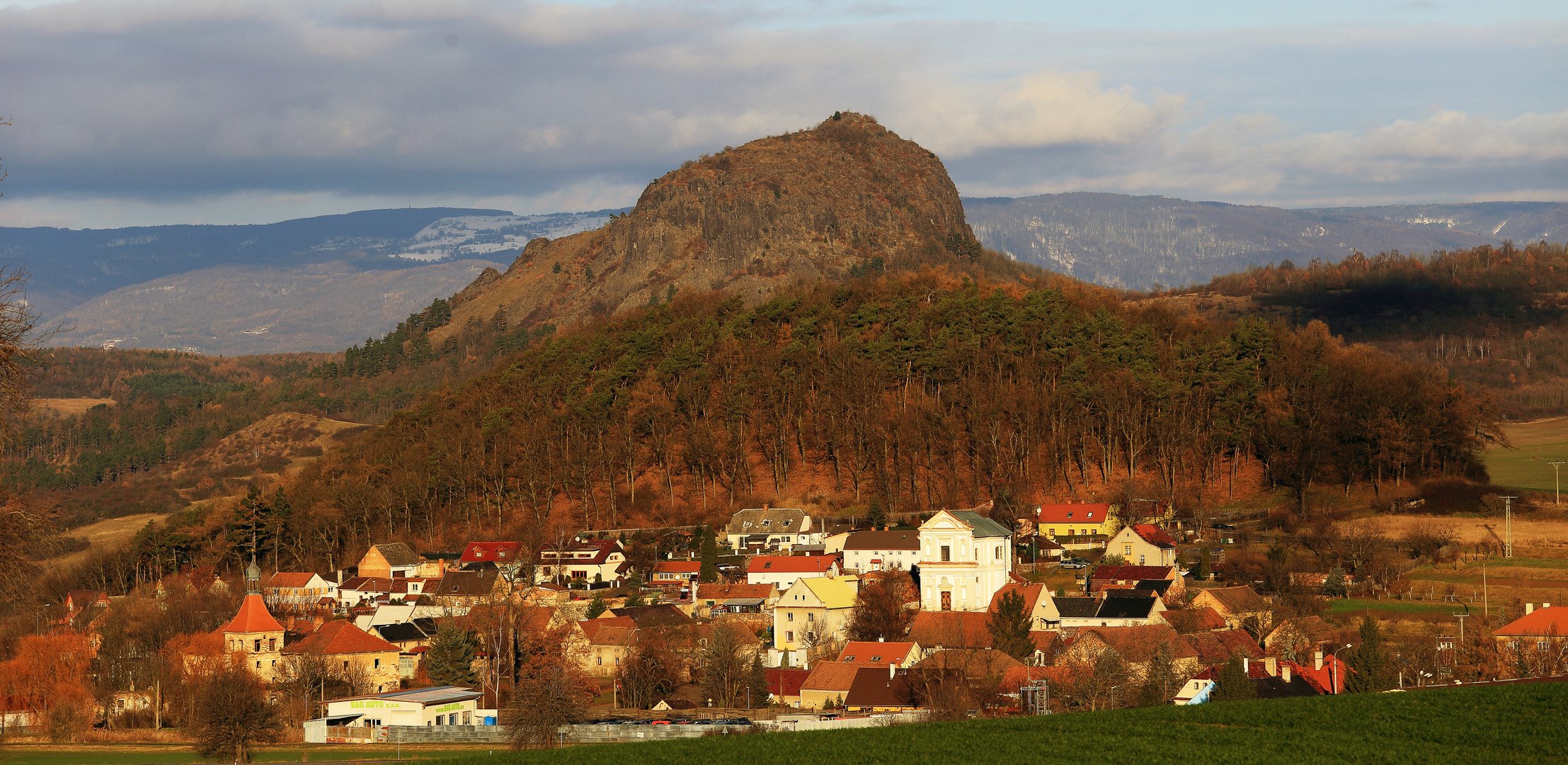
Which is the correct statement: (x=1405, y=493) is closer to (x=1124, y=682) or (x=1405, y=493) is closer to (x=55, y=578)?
(x=1124, y=682)

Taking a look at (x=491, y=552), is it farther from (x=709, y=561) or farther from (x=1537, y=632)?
(x=1537, y=632)

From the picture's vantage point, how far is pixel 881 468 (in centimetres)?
9888

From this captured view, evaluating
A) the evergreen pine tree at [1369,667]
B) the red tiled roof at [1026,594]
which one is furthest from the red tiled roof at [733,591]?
the evergreen pine tree at [1369,667]

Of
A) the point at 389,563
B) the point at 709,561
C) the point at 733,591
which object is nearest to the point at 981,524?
the point at 733,591

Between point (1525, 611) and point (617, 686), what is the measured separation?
39332mm

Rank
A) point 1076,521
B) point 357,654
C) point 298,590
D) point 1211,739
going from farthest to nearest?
1. point 298,590
2. point 1076,521
3. point 357,654
4. point 1211,739

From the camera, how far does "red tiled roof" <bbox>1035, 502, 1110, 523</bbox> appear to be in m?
87.4

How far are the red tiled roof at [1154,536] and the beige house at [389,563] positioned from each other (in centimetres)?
4787

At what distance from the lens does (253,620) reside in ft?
232

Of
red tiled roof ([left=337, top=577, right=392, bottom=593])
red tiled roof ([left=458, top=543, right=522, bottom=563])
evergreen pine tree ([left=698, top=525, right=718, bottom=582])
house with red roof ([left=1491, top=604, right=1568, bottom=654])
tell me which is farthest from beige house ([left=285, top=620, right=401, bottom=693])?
house with red roof ([left=1491, top=604, right=1568, bottom=654])

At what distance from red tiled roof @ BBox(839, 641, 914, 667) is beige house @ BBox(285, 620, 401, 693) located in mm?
21557

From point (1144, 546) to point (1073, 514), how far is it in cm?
1022

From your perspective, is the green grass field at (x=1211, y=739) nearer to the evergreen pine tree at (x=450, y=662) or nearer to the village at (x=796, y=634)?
the village at (x=796, y=634)

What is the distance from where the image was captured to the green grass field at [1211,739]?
92.6 feet
